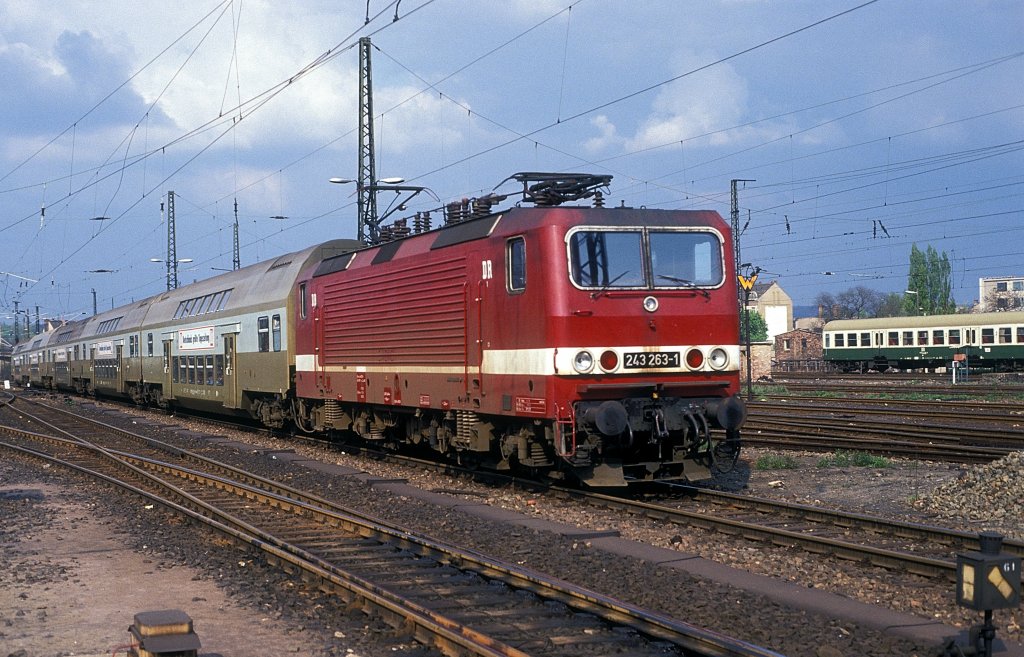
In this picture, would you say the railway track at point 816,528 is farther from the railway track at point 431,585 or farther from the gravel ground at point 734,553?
the railway track at point 431,585

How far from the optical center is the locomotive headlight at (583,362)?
11.8 meters

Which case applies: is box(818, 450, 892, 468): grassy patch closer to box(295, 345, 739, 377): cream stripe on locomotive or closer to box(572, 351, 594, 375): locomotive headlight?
box(295, 345, 739, 377): cream stripe on locomotive

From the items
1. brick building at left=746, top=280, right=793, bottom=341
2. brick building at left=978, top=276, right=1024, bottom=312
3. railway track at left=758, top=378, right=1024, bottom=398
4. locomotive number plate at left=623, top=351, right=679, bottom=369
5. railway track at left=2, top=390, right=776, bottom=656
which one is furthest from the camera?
brick building at left=746, top=280, right=793, bottom=341

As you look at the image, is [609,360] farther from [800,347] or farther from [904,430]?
[800,347]

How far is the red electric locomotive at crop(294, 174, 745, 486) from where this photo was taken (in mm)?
11938

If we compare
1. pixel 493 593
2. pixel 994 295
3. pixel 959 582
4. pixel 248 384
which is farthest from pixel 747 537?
pixel 994 295

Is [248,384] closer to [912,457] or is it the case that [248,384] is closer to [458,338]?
[458,338]

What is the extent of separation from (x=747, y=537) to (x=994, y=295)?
387ft

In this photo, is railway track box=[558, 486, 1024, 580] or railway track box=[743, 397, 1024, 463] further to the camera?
railway track box=[743, 397, 1024, 463]

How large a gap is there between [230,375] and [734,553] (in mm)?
18229

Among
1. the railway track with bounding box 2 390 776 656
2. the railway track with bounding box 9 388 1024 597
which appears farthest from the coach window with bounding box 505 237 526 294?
the railway track with bounding box 2 390 776 656

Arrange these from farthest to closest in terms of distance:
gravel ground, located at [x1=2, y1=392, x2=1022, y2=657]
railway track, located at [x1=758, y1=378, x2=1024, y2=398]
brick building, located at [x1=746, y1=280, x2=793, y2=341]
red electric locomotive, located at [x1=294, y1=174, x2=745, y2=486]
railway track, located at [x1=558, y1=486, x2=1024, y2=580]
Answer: brick building, located at [x1=746, y1=280, x2=793, y2=341] → railway track, located at [x1=758, y1=378, x2=1024, y2=398] → red electric locomotive, located at [x1=294, y1=174, x2=745, y2=486] → railway track, located at [x1=558, y1=486, x2=1024, y2=580] → gravel ground, located at [x1=2, y1=392, x2=1022, y2=657]

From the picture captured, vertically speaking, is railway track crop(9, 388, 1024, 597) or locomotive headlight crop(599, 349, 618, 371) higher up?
locomotive headlight crop(599, 349, 618, 371)

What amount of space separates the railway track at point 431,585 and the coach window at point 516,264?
3433mm
